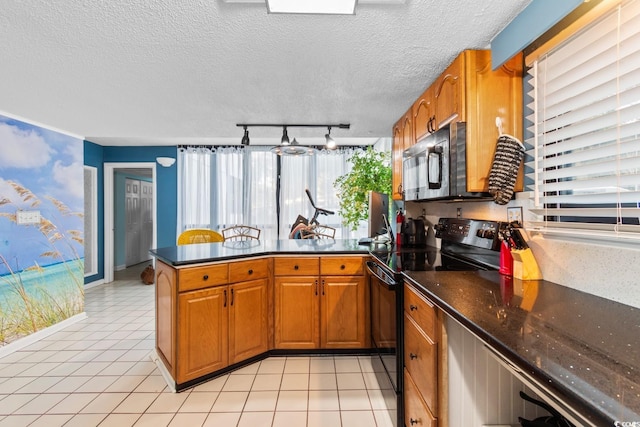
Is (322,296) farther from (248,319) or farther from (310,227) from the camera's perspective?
(310,227)

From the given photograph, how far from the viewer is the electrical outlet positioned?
5.02 feet

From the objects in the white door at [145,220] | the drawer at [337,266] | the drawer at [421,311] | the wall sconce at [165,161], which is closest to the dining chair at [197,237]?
the drawer at [337,266]

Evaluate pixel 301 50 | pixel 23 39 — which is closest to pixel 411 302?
pixel 301 50

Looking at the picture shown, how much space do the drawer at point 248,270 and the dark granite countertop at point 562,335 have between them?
54.5 inches

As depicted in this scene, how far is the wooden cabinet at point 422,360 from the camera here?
47.1 inches

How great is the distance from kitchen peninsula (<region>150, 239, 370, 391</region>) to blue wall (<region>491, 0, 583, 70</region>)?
1.60 metres

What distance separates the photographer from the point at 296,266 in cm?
249

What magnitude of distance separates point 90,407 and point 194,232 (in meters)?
1.78

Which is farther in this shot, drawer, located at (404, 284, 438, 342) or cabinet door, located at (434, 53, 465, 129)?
cabinet door, located at (434, 53, 465, 129)

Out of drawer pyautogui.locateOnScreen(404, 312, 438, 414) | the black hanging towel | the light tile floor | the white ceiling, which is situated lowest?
the light tile floor

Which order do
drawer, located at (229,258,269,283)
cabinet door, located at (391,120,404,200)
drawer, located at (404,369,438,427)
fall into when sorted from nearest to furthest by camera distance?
drawer, located at (404,369,438,427)
drawer, located at (229,258,269,283)
cabinet door, located at (391,120,404,200)

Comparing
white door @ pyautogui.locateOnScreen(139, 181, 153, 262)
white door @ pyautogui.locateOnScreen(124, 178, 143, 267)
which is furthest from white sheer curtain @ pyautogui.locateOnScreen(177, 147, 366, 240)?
white door @ pyautogui.locateOnScreen(139, 181, 153, 262)

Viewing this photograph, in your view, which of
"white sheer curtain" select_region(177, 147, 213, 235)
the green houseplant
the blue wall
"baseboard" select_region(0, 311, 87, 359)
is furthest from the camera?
"white sheer curtain" select_region(177, 147, 213, 235)

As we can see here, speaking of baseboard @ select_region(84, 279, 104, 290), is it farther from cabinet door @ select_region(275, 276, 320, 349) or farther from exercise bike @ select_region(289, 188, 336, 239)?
cabinet door @ select_region(275, 276, 320, 349)
